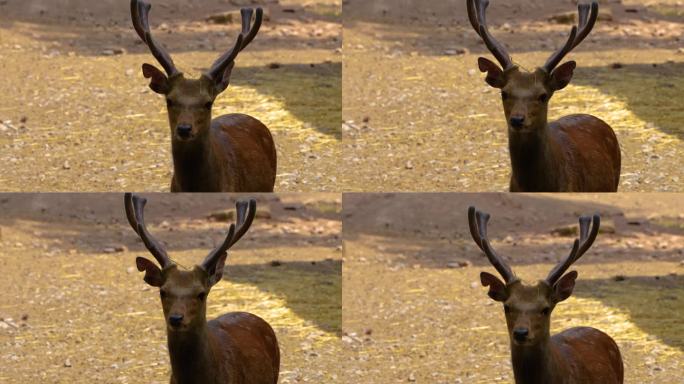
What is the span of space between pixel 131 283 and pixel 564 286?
7741 millimetres

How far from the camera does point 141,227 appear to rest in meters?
12.2

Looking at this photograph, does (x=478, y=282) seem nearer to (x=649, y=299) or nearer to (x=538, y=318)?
(x=649, y=299)

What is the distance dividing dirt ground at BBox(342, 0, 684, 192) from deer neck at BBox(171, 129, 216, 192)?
5.87 metres

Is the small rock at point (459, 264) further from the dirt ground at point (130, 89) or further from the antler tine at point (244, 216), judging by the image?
the antler tine at point (244, 216)

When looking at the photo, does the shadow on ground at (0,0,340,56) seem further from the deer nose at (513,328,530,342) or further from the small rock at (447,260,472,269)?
the deer nose at (513,328,530,342)

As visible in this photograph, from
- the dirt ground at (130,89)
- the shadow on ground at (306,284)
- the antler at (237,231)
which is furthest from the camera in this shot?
the dirt ground at (130,89)

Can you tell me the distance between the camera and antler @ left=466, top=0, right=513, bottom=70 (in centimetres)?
1335

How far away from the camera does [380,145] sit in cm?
2041

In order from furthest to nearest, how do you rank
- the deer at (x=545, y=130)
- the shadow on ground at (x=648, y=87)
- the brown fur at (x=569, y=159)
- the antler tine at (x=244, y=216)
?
the shadow on ground at (x=648, y=87), the brown fur at (x=569, y=159), the deer at (x=545, y=130), the antler tine at (x=244, y=216)

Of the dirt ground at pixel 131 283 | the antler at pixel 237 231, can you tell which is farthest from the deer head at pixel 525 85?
the dirt ground at pixel 131 283

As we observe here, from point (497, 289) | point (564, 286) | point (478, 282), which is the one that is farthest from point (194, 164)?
point (478, 282)

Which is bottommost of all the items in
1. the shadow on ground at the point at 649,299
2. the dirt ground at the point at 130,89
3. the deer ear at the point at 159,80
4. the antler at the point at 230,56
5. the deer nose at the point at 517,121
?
the shadow on ground at the point at 649,299

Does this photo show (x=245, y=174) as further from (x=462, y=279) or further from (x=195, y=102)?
(x=462, y=279)

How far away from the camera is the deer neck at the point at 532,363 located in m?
11.9
